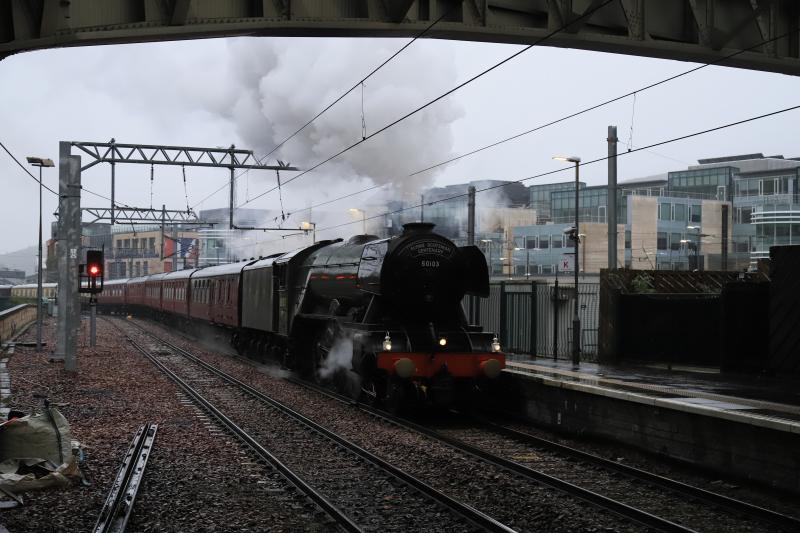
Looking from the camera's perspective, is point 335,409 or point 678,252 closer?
point 335,409

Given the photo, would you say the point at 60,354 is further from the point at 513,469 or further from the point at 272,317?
the point at 513,469

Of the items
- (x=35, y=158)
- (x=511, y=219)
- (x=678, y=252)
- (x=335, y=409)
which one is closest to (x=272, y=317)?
(x=335, y=409)

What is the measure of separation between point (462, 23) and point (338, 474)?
5.49m

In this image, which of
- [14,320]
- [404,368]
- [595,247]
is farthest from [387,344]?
[595,247]

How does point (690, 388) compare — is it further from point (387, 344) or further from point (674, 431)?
point (387, 344)

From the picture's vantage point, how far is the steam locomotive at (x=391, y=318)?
44.1 ft

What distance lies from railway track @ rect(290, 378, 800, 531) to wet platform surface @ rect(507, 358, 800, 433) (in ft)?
3.55

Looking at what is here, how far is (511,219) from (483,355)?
61.5 meters

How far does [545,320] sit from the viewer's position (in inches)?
813

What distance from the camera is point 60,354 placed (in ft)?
75.9

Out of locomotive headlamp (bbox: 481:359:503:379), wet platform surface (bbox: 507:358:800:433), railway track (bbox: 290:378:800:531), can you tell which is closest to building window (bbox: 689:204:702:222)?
wet platform surface (bbox: 507:358:800:433)

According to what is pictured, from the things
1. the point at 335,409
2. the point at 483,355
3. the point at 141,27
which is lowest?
the point at 335,409

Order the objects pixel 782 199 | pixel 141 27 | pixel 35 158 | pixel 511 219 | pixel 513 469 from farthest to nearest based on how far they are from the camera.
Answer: pixel 511 219, pixel 782 199, pixel 35 158, pixel 513 469, pixel 141 27

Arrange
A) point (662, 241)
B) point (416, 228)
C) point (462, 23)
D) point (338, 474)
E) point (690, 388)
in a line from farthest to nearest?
point (662, 241) < point (416, 228) < point (690, 388) < point (462, 23) < point (338, 474)
